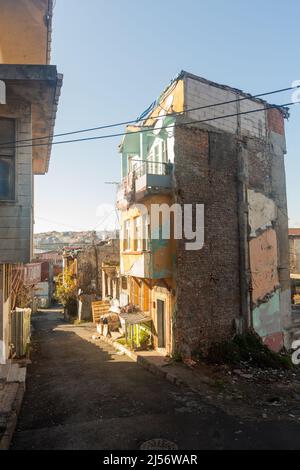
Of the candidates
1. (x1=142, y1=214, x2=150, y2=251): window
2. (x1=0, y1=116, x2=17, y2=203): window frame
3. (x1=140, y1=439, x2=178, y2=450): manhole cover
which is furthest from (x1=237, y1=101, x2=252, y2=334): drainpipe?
(x1=0, y1=116, x2=17, y2=203): window frame

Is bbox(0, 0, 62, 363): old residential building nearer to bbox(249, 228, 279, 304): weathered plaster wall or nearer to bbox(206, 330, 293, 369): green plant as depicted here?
bbox(206, 330, 293, 369): green plant

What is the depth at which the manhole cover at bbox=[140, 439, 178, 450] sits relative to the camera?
641 centimetres

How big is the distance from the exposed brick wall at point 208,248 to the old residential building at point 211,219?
1.6 inches

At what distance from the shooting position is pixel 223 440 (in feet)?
22.1

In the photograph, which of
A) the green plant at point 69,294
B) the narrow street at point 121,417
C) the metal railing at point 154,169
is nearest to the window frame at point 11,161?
the narrow street at point 121,417

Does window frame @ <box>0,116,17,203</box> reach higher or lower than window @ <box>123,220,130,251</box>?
higher

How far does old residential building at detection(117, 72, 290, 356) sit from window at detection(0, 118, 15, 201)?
5.73 m

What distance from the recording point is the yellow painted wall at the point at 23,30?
379 inches

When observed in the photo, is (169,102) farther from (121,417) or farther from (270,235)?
(121,417)

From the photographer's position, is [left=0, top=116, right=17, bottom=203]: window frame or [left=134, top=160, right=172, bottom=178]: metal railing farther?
[left=134, top=160, right=172, bottom=178]: metal railing

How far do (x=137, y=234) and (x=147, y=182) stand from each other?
3105 millimetres

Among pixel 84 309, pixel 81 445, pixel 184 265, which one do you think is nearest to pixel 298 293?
pixel 84 309

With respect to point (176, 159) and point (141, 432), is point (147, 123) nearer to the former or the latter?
point (176, 159)

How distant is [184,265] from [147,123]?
705 centimetres
